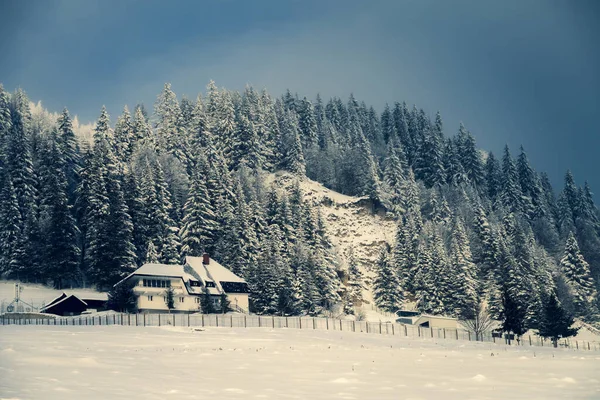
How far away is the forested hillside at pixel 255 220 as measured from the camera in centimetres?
10625

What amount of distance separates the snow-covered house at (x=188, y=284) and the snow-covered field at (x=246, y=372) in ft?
146

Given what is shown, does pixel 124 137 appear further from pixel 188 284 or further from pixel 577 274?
pixel 577 274

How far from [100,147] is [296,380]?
99491 millimetres

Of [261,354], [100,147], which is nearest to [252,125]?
[100,147]

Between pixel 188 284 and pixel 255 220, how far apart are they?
26.3 meters

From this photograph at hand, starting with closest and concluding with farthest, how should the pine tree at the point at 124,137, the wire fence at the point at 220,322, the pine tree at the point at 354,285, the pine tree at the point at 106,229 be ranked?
the wire fence at the point at 220,322, the pine tree at the point at 106,229, the pine tree at the point at 354,285, the pine tree at the point at 124,137

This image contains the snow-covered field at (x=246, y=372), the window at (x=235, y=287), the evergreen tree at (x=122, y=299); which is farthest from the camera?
the window at (x=235, y=287)

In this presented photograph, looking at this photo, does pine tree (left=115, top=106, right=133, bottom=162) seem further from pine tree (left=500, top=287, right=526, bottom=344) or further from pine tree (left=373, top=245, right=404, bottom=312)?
pine tree (left=500, top=287, right=526, bottom=344)

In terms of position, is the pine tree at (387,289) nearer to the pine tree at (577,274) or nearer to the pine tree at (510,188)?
the pine tree at (577,274)

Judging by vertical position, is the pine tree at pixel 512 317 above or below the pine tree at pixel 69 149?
below

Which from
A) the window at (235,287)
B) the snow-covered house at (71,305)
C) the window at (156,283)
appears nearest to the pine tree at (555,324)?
the window at (235,287)

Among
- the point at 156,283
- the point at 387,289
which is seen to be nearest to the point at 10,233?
the point at 156,283

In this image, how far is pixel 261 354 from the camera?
145ft

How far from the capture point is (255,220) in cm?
12519
